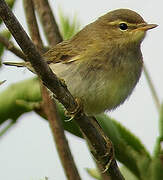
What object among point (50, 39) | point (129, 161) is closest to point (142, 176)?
point (129, 161)

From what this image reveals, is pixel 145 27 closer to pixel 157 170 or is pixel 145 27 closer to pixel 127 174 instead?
pixel 127 174

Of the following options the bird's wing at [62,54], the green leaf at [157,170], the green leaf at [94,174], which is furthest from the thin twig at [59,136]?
the bird's wing at [62,54]

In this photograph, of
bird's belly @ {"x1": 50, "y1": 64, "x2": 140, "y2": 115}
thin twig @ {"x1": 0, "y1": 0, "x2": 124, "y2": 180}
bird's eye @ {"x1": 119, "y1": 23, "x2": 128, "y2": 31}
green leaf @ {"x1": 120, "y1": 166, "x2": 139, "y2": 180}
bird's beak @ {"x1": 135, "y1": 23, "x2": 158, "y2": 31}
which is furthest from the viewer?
bird's eye @ {"x1": 119, "y1": 23, "x2": 128, "y2": 31}

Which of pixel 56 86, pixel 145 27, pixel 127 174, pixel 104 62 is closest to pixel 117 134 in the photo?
pixel 127 174

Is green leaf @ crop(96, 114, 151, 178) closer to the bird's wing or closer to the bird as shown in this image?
the bird

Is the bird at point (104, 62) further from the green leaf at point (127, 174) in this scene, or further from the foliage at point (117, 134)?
the green leaf at point (127, 174)

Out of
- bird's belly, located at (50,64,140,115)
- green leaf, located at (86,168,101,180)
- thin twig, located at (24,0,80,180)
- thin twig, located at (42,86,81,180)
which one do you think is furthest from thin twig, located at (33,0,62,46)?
green leaf, located at (86,168,101,180)
